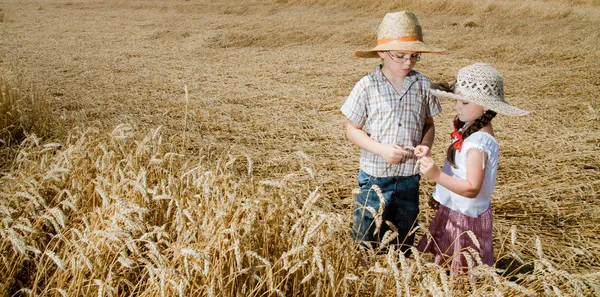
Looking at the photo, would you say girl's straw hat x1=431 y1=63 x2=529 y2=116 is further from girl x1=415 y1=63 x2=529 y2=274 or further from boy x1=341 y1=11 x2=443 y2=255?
boy x1=341 y1=11 x2=443 y2=255

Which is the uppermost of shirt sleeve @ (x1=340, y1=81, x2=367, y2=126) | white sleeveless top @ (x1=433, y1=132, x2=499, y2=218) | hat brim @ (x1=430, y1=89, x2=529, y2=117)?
hat brim @ (x1=430, y1=89, x2=529, y2=117)

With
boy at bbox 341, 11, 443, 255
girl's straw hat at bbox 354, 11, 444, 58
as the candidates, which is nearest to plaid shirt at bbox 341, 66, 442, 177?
boy at bbox 341, 11, 443, 255

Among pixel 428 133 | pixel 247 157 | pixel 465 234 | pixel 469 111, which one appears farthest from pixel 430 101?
pixel 247 157

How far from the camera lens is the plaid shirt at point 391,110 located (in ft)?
5.90

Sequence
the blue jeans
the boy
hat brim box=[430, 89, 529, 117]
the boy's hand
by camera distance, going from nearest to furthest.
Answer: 1. hat brim box=[430, 89, 529, 117]
2. the boy's hand
3. the boy
4. the blue jeans

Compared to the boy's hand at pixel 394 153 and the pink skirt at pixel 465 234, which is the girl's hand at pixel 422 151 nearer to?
the boy's hand at pixel 394 153

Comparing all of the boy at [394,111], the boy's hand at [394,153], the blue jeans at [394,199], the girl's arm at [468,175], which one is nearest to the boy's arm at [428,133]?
the boy at [394,111]

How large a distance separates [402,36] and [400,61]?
0.31 ft

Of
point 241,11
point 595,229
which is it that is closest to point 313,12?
point 241,11

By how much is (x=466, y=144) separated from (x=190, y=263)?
3.31 ft

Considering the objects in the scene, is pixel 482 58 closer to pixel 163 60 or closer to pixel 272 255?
pixel 163 60

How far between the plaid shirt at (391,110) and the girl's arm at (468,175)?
11.4 inches

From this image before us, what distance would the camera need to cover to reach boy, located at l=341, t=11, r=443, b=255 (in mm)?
1759

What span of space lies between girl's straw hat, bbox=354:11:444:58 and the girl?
183 millimetres
